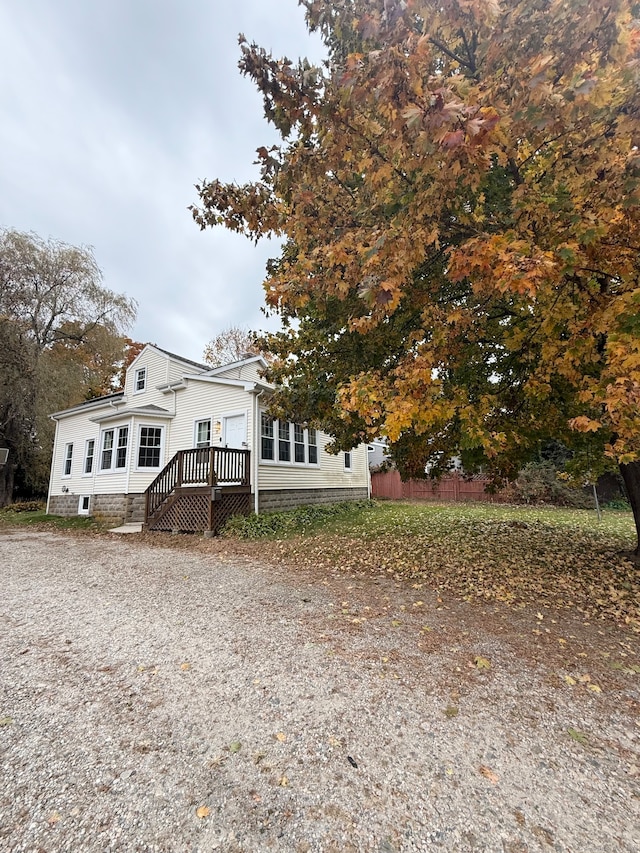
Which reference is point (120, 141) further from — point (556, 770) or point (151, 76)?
point (556, 770)

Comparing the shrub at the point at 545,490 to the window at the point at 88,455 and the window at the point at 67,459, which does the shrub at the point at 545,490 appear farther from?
the window at the point at 67,459

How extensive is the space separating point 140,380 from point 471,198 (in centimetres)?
1391

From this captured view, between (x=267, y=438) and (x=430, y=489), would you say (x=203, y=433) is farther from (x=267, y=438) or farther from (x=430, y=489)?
(x=430, y=489)

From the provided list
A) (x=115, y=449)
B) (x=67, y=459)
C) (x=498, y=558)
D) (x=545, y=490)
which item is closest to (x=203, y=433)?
(x=115, y=449)

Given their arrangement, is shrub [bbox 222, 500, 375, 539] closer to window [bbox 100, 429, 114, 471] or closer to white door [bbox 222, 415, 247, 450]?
white door [bbox 222, 415, 247, 450]

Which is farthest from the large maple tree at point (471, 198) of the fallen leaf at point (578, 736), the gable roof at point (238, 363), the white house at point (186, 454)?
the gable roof at point (238, 363)

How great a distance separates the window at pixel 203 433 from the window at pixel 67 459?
7.26 m

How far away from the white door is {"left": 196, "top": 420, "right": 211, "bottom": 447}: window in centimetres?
76

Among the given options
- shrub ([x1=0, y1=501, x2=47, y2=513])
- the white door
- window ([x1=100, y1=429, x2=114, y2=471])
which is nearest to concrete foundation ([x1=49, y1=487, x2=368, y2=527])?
window ([x1=100, y1=429, x2=114, y2=471])

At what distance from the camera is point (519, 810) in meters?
1.84

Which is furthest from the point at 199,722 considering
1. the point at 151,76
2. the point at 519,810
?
the point at 151,76

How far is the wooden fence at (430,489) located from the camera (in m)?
18.8

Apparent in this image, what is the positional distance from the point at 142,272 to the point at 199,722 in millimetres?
21291

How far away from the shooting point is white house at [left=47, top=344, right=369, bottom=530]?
10.6 meters
